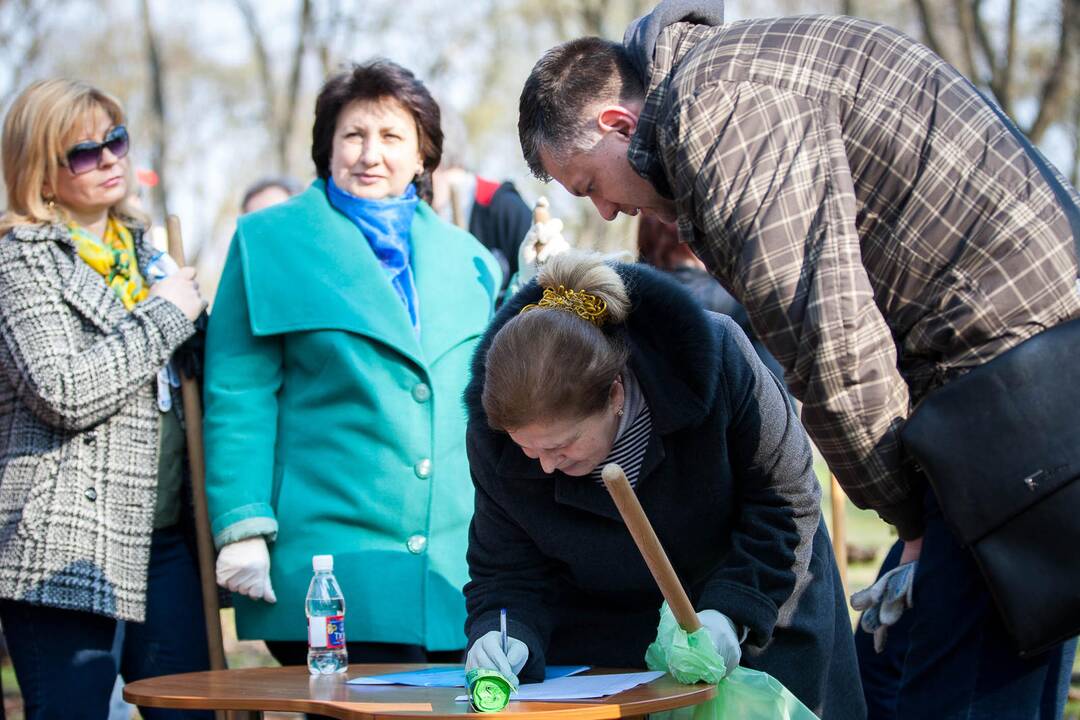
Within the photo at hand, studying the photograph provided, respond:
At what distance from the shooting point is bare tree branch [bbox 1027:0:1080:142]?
10047 mm

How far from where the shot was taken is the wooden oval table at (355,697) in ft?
6.99

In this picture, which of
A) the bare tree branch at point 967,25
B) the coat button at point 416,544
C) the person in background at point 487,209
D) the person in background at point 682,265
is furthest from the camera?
the bare tree branch at point 967,25

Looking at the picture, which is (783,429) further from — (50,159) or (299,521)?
(50,159)

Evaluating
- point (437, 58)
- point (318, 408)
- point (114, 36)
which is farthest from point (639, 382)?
point (114, 36)

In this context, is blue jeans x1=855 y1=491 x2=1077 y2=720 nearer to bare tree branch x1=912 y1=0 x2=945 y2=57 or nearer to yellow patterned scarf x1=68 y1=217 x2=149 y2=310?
yellow patterned scarf x1=68 y1=217 x2=149 y2=310

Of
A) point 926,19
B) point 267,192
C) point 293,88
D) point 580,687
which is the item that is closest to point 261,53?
point 293,88

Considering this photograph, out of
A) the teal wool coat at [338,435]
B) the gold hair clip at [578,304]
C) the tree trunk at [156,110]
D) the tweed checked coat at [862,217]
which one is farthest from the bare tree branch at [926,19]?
the tweed checked coat at [862,217]

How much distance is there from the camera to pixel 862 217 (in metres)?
2.06

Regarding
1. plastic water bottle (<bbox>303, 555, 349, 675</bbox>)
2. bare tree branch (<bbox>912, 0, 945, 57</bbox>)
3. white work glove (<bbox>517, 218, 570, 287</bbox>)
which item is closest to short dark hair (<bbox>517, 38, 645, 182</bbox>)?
plastic water bottle (<bbox>303, 555, 349, 675</bbox>)

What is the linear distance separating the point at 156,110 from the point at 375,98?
1251 cm

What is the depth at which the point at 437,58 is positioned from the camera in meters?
16.7

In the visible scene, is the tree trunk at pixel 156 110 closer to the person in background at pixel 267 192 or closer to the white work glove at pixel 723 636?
the person in background at pixel 267 192

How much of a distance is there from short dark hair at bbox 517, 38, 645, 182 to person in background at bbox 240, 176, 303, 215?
11.8ft

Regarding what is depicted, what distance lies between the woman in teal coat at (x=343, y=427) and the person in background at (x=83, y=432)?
205 mm
